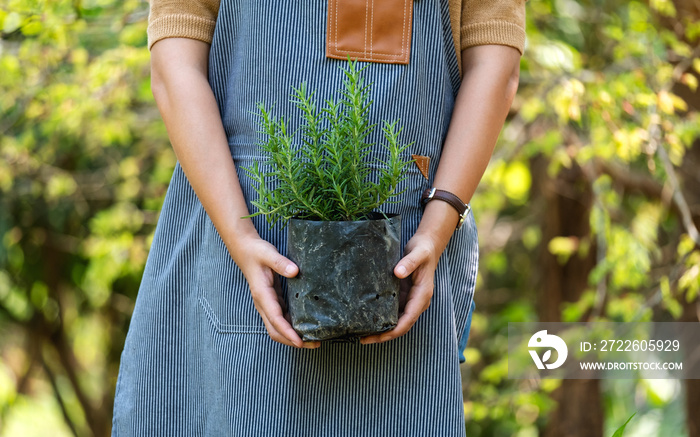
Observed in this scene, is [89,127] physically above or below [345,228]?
below

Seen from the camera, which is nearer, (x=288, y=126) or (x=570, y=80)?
(x=288, y=126)

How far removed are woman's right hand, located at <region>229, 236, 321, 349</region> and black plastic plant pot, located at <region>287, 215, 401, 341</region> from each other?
29 mm

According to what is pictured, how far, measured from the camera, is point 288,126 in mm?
1122

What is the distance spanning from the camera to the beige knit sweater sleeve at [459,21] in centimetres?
117

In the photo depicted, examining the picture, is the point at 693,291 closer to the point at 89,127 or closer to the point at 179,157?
the point at 179,157

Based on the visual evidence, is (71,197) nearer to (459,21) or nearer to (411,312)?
(459,21)

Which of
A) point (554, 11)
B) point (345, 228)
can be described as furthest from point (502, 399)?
point (345, 228)

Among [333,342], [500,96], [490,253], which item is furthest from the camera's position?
[490,253]

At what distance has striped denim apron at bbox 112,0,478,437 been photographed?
1.08 meters

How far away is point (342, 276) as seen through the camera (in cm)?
91

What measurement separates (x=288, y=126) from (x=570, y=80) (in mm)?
2077

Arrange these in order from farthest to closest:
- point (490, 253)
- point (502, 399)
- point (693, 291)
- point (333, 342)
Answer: point (490, 253) < point (502, 399) < point (693, 291) < point (333, 342)

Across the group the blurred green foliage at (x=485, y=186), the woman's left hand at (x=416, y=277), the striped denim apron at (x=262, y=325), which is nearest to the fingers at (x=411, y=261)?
the woman's left hand at (x=416, y=277)

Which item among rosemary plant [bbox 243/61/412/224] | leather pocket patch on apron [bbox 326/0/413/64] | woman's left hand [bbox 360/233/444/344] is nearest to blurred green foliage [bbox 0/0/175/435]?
leather pocket patch on apron [bbox 326/0/413/64]
